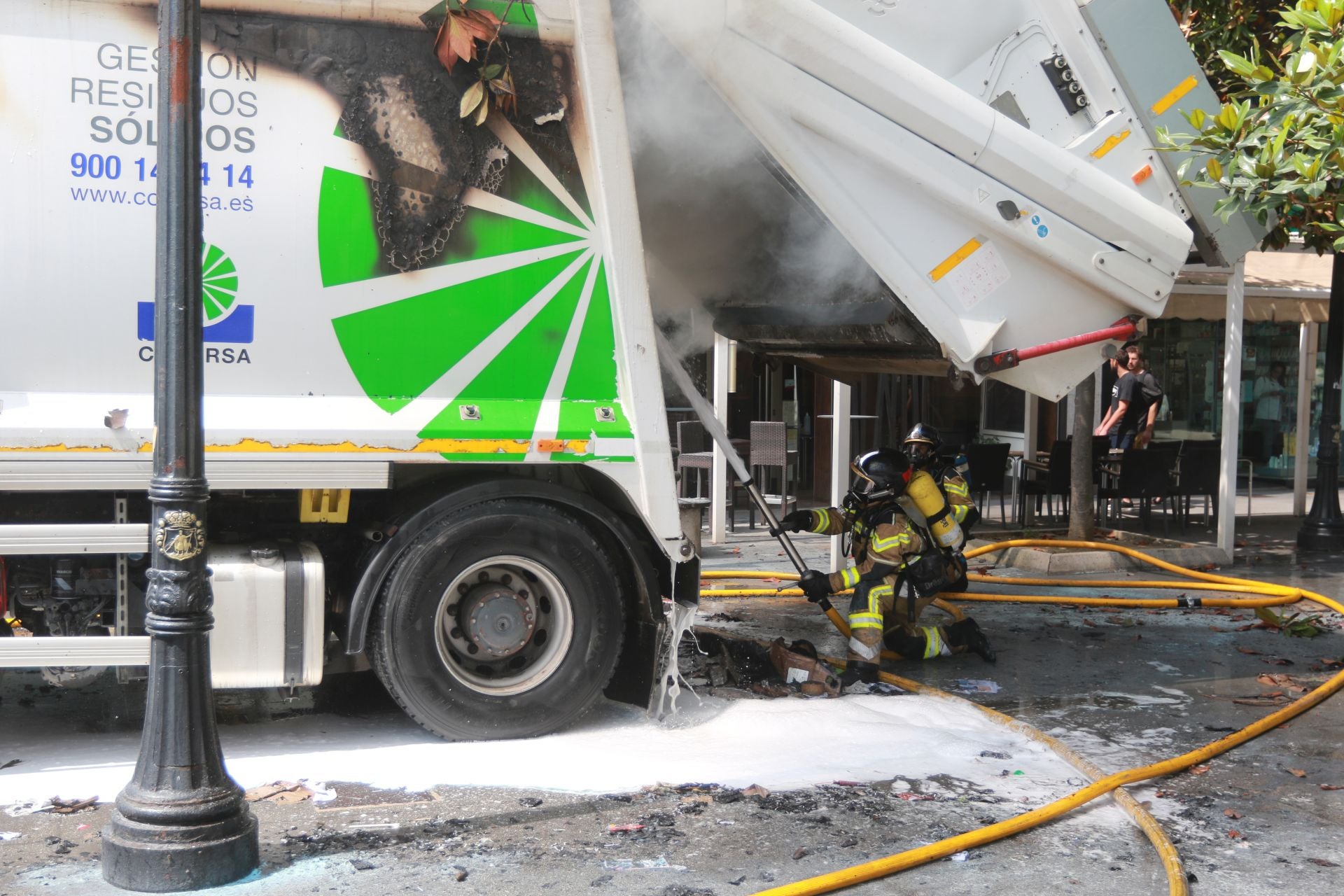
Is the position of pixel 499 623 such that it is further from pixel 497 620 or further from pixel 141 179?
pixel 141 179

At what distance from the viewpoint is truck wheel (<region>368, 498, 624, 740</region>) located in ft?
16.6

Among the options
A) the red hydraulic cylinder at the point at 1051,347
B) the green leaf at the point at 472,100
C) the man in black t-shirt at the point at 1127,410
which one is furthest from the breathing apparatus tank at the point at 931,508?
the man in black t-shirt at the point at 1127,410

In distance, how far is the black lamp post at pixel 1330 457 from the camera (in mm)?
11203

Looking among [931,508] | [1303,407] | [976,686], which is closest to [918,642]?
[976,686]

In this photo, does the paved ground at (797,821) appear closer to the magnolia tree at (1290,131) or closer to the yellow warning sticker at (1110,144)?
the magnolia tree at (1290,131)

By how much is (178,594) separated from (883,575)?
376 cm

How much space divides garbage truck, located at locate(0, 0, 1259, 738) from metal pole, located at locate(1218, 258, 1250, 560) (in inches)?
169

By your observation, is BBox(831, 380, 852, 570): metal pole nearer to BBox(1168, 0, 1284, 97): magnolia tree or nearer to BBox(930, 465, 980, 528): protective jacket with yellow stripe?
BBox(930, 465, 980, 528): protective jacket with yellow stripe

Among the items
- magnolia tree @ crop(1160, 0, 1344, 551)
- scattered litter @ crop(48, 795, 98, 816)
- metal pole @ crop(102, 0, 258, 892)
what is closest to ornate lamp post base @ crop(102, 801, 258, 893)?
metal pole @ crop(102, 0, 258, 892)

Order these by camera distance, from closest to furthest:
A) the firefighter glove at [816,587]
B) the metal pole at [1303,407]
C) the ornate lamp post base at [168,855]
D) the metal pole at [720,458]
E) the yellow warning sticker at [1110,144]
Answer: the ornate lamp post base at [168,855]
the yellow warning sticker at [1110,144]
the firefighter glove at [816,587]
the metal pole at [720,458]
the metal pole at [1303,407]

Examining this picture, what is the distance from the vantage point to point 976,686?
648 cm

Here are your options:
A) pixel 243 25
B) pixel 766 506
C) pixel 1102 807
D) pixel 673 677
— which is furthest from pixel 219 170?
pixel 1102 807

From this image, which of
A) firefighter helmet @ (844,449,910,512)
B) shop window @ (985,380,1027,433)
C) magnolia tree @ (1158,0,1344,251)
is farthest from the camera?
shop window @ (985,380,1027,433)

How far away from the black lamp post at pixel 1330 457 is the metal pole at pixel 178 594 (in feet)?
32.9
